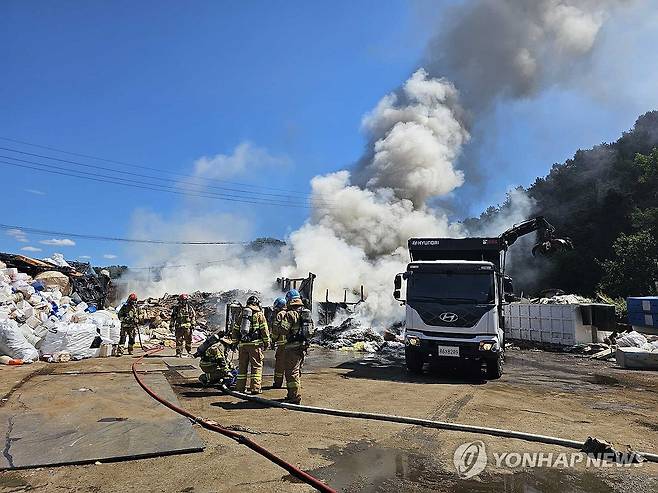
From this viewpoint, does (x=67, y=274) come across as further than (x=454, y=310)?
Yes

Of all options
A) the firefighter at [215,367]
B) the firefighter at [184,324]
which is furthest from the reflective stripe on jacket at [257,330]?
the firefighter at [184,324]

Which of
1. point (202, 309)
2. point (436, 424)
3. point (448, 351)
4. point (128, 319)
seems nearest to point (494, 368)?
point (448, 351)

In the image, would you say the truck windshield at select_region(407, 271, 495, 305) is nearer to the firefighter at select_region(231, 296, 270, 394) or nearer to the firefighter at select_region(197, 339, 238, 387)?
the firefighter at select_region(231, 296, 270, 394)

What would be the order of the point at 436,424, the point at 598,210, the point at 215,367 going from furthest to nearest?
the point at 598,210
the point at 215,367
the point at 436,424

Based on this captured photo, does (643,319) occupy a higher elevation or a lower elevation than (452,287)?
lower

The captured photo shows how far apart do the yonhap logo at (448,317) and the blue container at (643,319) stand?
12024 mm

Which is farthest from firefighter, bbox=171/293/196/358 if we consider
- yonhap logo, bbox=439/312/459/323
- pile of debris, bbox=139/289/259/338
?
pile of debris, bbox=139/289/259/338

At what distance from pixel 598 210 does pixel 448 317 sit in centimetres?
3474

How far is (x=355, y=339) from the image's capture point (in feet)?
59.6

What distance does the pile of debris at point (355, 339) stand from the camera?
1700cm

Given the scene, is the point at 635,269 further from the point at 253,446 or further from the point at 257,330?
the point at 253,446

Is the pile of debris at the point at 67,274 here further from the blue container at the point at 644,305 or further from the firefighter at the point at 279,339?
the blue container at the point at 644,305

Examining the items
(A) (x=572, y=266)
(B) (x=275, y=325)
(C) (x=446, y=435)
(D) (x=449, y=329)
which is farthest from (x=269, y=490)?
(A) (x=572, y=266)

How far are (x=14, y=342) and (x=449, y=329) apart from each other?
9.77 m
